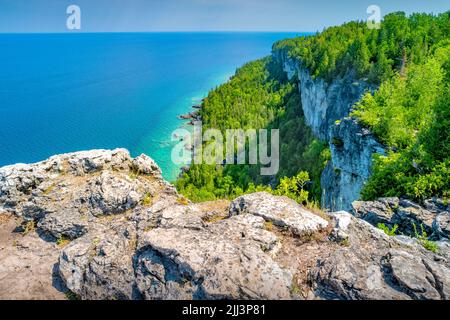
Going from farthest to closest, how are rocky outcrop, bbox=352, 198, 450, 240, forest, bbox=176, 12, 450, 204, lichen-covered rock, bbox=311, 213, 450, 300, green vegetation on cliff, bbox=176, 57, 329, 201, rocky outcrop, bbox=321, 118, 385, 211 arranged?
green vegetation on cliff, bbox=176, 57, 329, 201 → rocky outcrop, bbox=321, 118, 385, 211 → forest, bbox=176, 12, 450, 204 → rocky outcrop, bbox=352, 198, 450, 240 → lichen-covered rock, bbox=311, 213, 450, 300

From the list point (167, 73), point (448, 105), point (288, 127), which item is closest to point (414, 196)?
point (448, 105)

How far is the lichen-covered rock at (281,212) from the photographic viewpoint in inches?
314

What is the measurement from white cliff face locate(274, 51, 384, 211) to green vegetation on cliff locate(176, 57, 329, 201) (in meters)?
5.88

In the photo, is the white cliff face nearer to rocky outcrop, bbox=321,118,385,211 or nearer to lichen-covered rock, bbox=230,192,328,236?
rocky outcrop, bbox=321,118,385,211

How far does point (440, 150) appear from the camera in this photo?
44.3 feet

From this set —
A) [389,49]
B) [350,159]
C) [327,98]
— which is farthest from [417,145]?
[327,98]

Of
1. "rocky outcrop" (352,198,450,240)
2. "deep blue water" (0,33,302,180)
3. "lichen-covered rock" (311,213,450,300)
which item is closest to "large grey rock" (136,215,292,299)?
"lichen-covered rock" (311,213,450,300)

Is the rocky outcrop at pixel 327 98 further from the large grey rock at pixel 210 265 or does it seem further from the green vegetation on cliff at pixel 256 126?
the large grey rock at pixel 210 265

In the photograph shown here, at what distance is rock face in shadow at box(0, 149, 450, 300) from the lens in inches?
254

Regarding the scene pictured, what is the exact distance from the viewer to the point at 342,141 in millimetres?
27688

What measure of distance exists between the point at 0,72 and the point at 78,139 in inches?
4934

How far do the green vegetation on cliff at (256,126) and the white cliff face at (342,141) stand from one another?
5879 millimetres

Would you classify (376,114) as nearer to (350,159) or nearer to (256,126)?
(350,159)
